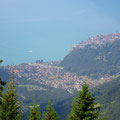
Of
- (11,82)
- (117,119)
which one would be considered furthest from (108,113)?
(11,82)

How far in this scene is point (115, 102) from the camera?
177250 mm

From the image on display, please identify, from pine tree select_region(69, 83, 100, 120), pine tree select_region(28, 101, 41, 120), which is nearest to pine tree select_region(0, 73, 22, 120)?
pine tree select_region(28, 101, 41, 120)

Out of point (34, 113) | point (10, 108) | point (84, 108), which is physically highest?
point (10, 108)

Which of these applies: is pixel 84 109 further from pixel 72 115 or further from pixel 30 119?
pixel 30 119

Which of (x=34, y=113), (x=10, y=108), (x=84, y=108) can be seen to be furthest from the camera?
(x=10, y=108)

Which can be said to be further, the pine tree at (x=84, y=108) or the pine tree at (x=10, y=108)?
the pine tree at (x=10, y=108)

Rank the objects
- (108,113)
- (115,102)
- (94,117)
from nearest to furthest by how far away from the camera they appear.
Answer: (94,117) → (108,113) → (115,102)

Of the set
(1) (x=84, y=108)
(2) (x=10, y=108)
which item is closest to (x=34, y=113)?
(2) (x=10, y=108)

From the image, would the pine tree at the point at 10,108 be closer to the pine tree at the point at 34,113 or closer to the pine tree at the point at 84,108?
the pine tree at the point at 34,113

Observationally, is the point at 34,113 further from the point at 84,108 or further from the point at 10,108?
the point at 84,108

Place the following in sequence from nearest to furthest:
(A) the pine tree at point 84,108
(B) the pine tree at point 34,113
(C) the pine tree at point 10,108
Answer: (A) the pine tree at point 84,108
(B) the pine tree at point 34,113
(C) the pine tree at point 10,108

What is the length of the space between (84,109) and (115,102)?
166 metres

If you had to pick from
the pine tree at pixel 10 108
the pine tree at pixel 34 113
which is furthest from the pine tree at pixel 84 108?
the pine tree at pixel 10 108

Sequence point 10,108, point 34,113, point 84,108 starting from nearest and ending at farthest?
point 84,108 → point 34,113 → point 10,108
